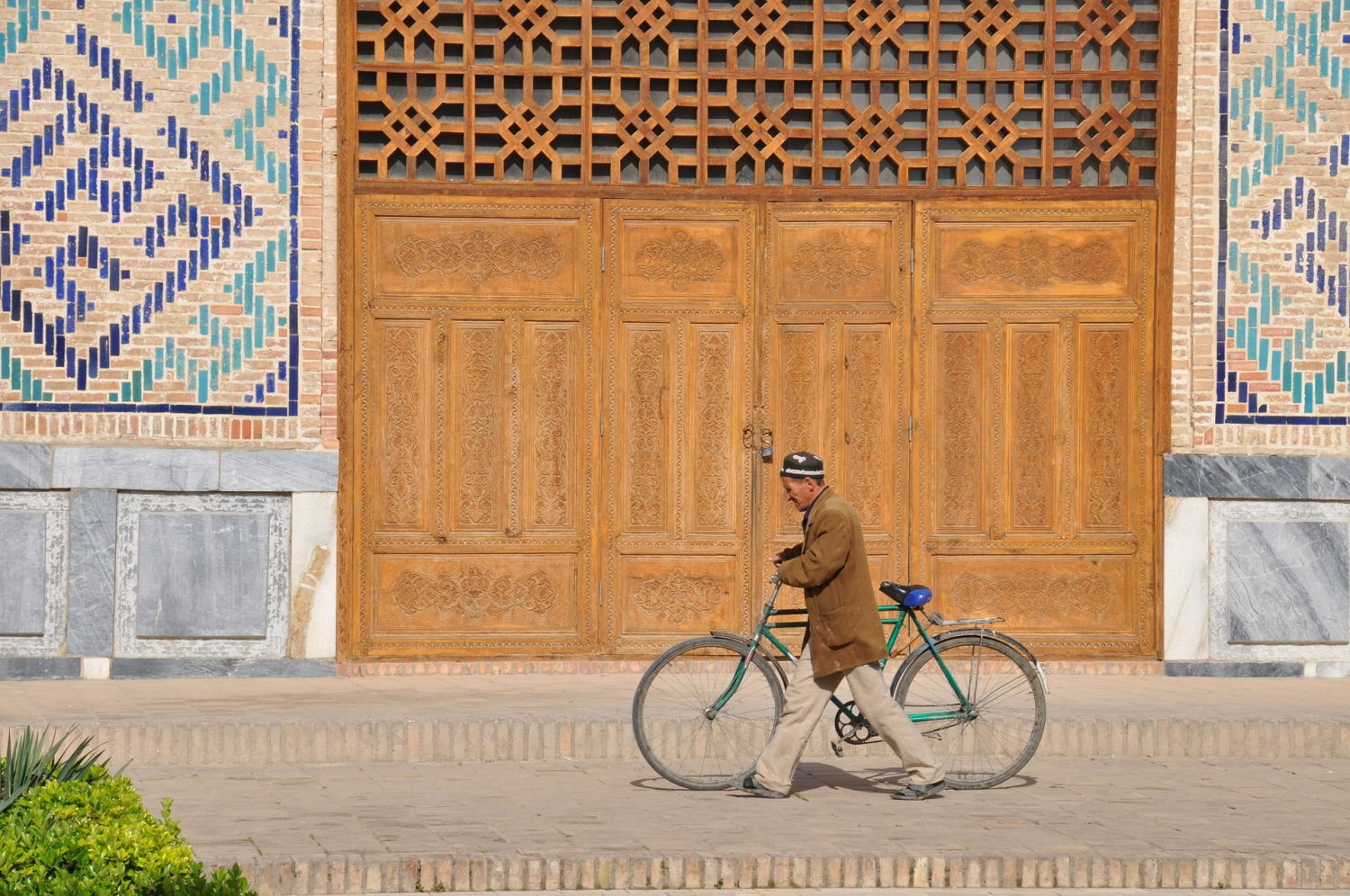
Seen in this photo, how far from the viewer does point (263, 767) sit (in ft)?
29.6

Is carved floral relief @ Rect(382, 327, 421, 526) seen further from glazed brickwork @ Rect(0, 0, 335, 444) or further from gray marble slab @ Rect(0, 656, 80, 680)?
gray marble slab @ Rect(0, 656, 80, 680)

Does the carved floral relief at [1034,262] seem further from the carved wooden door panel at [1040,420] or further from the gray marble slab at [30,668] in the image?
the gray marble slab at [30,668]

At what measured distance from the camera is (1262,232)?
38.5 ft

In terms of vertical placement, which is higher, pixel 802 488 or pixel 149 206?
pixel 149 206

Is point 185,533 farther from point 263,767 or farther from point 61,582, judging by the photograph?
point 263,767

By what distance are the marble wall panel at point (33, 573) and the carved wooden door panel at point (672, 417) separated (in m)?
2.94

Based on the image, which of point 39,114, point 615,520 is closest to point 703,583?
point 615,520

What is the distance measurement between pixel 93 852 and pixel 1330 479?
8645 millimetres

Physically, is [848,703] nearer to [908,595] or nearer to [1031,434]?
[908,595]

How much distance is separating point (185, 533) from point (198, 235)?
5.28 feet

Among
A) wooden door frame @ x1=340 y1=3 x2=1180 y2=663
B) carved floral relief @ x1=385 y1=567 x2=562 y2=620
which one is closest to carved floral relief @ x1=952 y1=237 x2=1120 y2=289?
wooden door frame @ x1=340 y1=3 x2=1180 y2=663

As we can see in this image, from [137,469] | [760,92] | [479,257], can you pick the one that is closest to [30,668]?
[137,469]

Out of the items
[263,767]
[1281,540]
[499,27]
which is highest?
[499,27]

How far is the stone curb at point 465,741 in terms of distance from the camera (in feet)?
29.9
